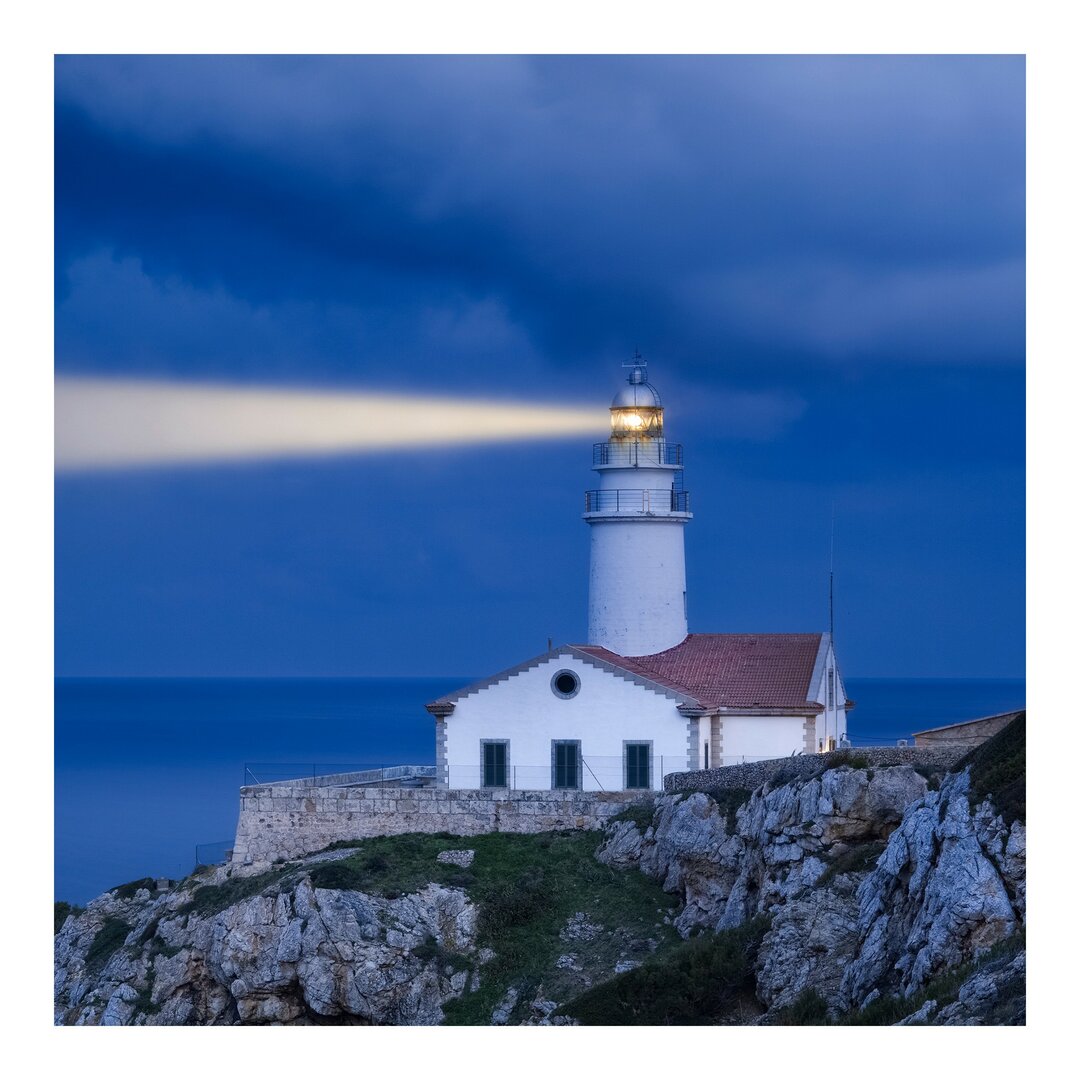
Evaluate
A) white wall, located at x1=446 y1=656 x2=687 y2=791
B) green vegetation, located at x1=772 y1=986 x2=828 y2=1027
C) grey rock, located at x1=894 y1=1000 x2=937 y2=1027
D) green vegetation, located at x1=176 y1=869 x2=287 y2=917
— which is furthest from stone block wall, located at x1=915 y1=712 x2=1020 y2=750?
green vegetation, located at x1=176 y1=869 x2=287 y2=917

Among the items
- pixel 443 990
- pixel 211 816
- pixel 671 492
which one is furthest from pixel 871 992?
pixel 211 816

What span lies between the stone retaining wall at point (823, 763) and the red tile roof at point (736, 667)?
3291 millimetres

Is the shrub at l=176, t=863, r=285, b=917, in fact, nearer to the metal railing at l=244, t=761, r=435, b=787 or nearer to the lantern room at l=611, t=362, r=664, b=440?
the metal railing at l=244, t=761, r=435, b=787

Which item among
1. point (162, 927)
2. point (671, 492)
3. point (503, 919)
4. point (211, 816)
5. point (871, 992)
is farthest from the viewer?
point (211, 816)

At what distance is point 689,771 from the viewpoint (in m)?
34.3

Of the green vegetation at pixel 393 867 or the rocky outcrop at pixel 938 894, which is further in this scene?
the green vegetation at pixel 393 867

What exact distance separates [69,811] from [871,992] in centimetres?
6120

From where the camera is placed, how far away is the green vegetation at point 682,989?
25328 millimetres

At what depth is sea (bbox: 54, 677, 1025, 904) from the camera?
63344mm

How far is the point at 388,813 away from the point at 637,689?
18.2ft

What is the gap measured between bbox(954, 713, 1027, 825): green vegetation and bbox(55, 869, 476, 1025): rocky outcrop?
1052cm

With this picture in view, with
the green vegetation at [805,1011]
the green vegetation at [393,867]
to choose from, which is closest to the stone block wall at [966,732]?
the green vegetation at [805,1011]

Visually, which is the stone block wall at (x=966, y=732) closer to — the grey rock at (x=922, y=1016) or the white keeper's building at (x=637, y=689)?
the white keeper's building at (x=637, y=689)
